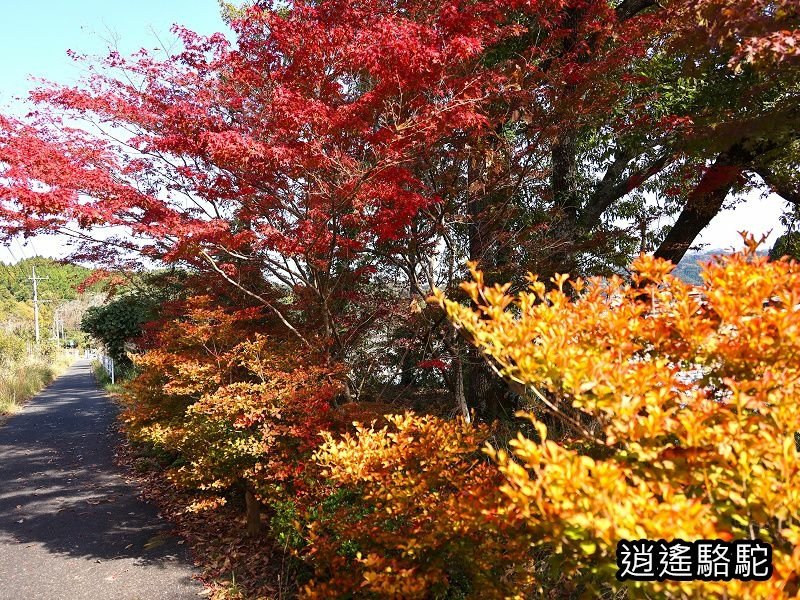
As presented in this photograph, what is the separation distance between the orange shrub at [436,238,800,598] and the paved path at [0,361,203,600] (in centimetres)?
359

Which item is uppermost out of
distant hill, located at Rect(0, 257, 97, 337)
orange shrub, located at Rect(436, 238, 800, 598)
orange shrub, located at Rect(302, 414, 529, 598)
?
distant hill, located at Rect(0, 257, 97, 337)

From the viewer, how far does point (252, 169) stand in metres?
4.67

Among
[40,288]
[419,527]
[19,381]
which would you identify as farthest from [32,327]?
[419,527]

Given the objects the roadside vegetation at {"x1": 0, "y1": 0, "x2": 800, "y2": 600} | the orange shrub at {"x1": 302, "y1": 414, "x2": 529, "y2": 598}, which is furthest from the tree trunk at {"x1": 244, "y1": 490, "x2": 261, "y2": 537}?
the orange shrub at {"x1": 302, "y1": 414, "x2": 529, "y2": 598}

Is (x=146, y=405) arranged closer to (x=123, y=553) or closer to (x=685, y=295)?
(x=123, y=553)

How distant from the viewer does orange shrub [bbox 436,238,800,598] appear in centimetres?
133

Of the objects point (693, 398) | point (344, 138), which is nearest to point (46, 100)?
point (344, 138)

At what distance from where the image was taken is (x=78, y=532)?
5.15 m

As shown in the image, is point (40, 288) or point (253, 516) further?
point (40, 288)

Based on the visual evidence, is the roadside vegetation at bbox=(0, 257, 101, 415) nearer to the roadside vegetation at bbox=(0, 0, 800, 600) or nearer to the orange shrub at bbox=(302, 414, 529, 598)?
the roadside vegetation at bbox=(0, 0, 800, 600)

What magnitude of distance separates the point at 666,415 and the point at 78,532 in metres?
5.92

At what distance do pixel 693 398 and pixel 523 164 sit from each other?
480 cm

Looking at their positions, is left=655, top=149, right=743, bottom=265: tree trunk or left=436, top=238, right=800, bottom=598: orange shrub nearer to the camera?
left=436, top=238, right=800, bottom=598: orange shrub

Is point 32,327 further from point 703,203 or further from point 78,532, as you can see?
point 703,203
